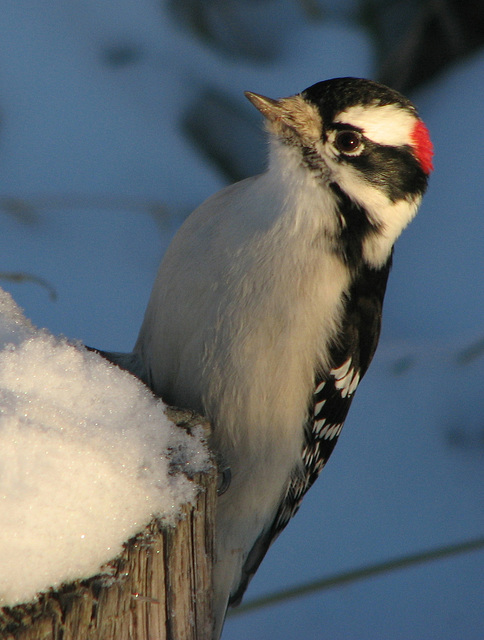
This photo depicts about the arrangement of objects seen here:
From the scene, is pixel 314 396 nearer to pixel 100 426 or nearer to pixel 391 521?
pixel 100 426

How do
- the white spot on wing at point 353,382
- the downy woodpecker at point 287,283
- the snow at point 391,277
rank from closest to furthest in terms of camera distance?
the downy woodpecker at point 287,283 < the white spot on wing at point 353,382 < the snow at point 391,277

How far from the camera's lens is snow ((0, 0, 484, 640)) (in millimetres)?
3904

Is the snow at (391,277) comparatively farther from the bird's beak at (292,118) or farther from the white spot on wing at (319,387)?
the bird's beak at (292,118)

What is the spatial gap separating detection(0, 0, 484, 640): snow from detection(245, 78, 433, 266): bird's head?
6.74 ft

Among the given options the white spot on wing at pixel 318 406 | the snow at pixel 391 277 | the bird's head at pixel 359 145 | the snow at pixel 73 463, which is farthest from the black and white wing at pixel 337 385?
the snow at pixel 391 277

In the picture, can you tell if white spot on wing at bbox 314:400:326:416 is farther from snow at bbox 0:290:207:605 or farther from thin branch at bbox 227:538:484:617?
thin branch at bbox 227:538:484:617

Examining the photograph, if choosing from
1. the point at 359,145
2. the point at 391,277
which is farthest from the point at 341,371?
the point at 391,277

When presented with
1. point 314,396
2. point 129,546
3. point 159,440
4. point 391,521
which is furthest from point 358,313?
point 391,521

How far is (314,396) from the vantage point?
8.07 feet

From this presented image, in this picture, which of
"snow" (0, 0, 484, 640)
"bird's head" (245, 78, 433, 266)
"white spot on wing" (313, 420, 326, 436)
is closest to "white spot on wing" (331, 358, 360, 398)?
"white spot on wing" (313, 420, 326, 436)

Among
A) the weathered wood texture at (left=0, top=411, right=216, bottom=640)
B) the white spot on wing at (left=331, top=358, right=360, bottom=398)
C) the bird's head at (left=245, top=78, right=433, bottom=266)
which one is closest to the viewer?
the weathered wood texture at (left=0, top=411, right=216, bottom=640)

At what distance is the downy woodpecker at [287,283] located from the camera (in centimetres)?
227

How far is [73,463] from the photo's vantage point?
1.40 metres

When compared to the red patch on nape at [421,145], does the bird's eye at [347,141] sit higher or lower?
lower
